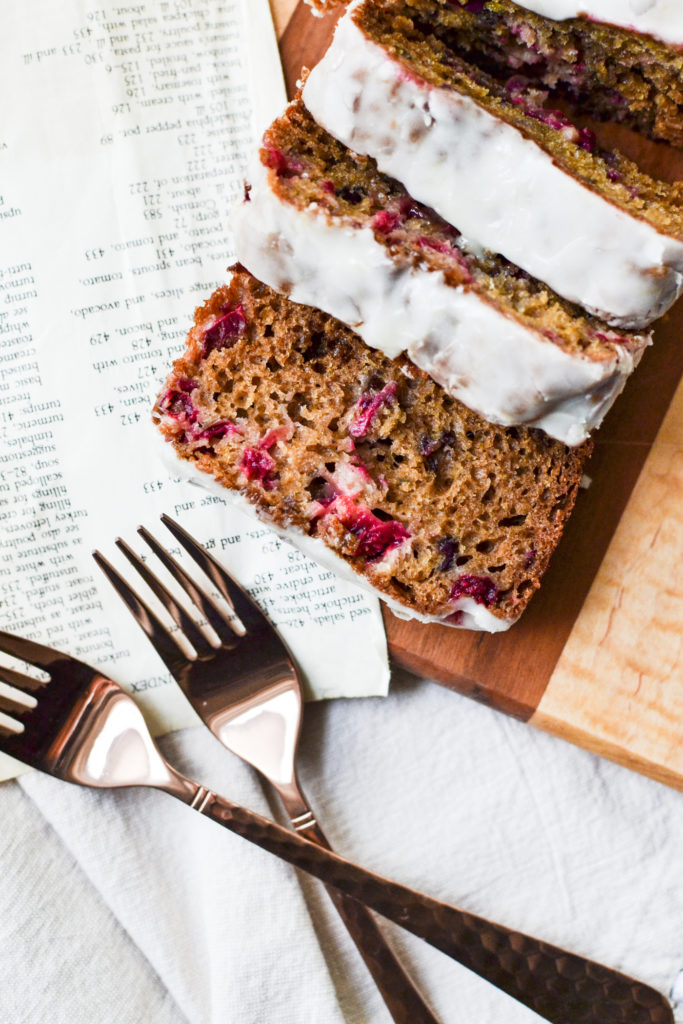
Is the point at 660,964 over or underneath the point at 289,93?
underneath

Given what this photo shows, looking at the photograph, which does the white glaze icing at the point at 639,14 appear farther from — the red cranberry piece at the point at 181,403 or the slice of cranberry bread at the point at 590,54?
the red cranberry piece at the point at 181,403

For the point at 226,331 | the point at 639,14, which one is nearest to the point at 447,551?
the point at 226,331

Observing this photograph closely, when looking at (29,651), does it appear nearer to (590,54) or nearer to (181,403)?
(181,403)

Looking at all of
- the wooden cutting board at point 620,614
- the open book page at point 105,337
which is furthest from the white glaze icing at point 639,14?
the open book page at point 105,337

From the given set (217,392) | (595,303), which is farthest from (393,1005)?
(595,303)

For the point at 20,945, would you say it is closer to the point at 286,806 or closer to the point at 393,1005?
the point at 286,806
